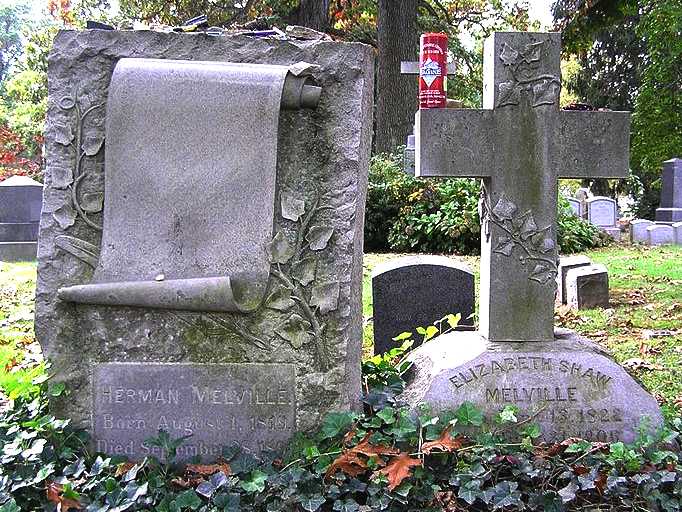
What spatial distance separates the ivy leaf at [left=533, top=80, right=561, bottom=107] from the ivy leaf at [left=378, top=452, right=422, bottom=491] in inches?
76.5

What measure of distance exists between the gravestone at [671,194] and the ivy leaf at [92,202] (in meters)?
16.9

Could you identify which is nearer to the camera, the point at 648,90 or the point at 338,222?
the point at 338,222

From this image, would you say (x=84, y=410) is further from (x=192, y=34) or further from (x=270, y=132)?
(x=192, y=34)

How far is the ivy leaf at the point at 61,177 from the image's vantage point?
3.46m

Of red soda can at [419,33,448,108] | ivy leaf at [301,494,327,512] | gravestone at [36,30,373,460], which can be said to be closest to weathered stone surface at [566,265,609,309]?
red soda can at [419,33,448,108]

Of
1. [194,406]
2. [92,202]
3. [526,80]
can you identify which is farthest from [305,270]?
[526,80]

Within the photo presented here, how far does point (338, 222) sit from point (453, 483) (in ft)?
4.04

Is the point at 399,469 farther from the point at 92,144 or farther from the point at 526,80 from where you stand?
the point at 526,80

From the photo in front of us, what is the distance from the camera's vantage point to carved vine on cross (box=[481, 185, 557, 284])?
396cm

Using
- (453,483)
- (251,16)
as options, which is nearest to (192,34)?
(453,483)

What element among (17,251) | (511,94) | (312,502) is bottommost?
(312,502)

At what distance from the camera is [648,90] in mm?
21578

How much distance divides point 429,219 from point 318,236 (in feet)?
30.8

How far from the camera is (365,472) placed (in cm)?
320
